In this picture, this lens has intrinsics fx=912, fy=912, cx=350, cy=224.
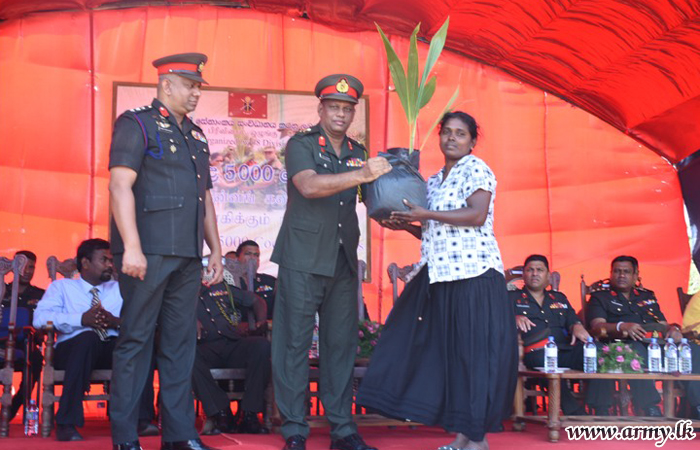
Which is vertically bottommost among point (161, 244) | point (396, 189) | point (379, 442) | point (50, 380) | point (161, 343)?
point (379, 442)

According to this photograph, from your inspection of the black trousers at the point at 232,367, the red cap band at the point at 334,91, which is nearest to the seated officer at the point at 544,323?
the black trousers at the point at 232,367

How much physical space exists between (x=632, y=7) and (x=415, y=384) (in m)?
3.35

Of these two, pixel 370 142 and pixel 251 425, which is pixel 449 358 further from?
pixel 370 142

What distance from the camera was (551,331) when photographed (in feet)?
18.5

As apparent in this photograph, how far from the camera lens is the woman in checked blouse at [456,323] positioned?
151 inches

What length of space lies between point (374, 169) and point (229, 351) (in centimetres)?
195

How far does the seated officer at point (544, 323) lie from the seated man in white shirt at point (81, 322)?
92.4 inches

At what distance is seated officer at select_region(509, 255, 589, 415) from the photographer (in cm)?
537

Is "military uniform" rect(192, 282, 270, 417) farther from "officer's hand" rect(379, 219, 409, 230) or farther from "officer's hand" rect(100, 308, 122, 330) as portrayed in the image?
"officer's hand" rect(379, 219, 409, 230)

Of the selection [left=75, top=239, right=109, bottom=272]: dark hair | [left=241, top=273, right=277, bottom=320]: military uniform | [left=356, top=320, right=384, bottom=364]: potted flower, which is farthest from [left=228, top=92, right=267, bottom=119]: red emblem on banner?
[left=356, top=320, right=384, bottom=364]: potted flower

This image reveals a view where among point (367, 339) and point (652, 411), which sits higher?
point (367, 339)

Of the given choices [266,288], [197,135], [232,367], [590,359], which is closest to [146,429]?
[232,367]

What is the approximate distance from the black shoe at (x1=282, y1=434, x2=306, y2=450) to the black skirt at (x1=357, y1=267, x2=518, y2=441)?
363 mm

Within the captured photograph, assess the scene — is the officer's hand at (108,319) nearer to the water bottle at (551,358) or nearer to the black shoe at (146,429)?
the black shoe at (146,429)
